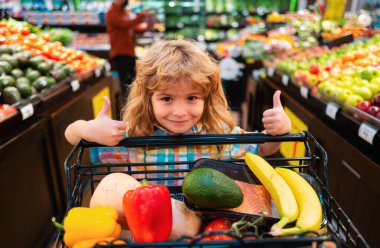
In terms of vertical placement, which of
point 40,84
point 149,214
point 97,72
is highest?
point 149,214

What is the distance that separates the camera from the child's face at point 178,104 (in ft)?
3.56

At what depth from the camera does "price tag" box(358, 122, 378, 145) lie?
65.2 inches

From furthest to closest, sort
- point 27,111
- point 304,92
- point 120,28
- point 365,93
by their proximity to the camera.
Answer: point 120,28
point 304,92
point 365,93
point 27,111

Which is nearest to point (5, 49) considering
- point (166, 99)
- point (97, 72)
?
point (97, 72)

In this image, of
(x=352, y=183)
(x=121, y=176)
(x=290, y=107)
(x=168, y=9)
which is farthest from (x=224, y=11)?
(x=121, y=176)

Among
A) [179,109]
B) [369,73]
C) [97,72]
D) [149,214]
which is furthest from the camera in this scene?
[97,72]

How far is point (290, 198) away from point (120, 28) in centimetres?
462

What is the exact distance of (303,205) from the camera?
0.71 metres

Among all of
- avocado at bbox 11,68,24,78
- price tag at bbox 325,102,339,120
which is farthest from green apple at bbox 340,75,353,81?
avocado at bbox 11,68,24,78

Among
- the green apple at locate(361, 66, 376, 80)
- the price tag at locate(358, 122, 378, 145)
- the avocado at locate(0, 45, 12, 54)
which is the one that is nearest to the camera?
the price tag at locate(358, 122, 378, 145)

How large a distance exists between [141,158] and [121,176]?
0.64 metres

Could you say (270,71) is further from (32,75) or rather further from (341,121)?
(32,75)

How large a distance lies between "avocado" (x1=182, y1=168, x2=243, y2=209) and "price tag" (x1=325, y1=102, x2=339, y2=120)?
1.70m

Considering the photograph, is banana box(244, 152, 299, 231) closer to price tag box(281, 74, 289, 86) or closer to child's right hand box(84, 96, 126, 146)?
child's right hand box(84, 96, 126, 146)
